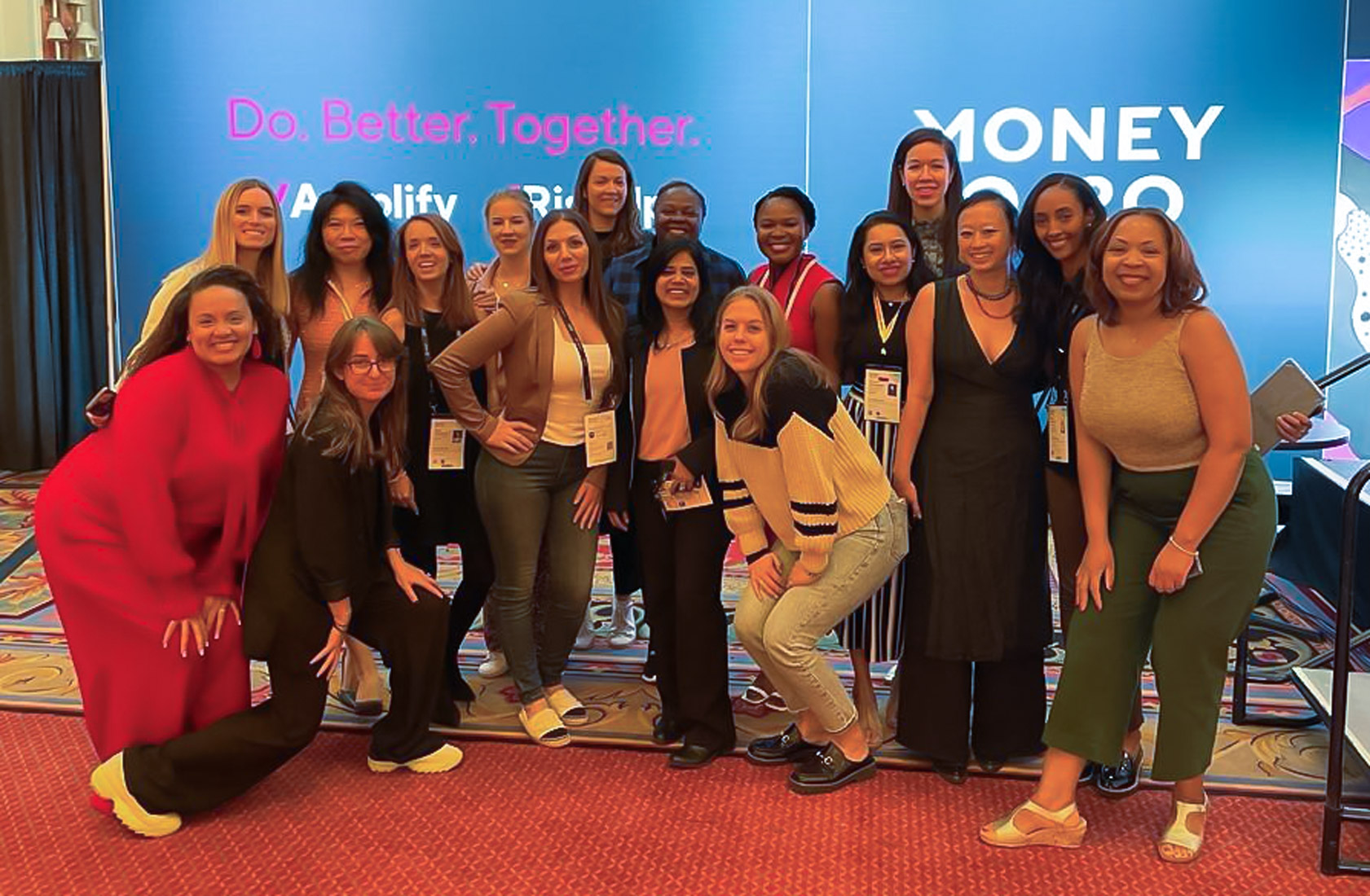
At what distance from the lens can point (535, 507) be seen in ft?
10.9

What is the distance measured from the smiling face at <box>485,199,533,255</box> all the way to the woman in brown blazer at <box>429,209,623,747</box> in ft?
1.39

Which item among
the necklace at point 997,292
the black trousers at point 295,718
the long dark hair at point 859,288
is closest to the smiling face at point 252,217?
the black trousers at point 295,718

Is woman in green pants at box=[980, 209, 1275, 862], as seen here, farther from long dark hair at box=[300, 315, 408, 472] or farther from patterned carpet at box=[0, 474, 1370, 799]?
long dark hair at box=[300, 315, 408, 472]

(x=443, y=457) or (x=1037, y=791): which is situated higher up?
(x=443, y=457)

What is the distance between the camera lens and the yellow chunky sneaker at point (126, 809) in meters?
2.78

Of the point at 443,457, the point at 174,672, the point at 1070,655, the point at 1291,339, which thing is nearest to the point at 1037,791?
the point at 1070,655

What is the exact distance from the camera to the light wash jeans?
2920 millimetres

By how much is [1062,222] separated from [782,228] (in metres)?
0.76

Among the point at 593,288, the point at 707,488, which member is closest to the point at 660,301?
the point at 593,288

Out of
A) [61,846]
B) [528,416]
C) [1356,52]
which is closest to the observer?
[61,846]

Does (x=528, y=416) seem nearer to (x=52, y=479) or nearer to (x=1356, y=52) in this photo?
(x=52, y=479)

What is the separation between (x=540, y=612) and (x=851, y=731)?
1.07 meters

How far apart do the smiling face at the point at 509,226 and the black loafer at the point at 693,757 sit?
155cm

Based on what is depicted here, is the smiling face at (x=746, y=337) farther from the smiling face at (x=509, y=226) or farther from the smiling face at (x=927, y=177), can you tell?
the smiling face at (x=509, y=226)
